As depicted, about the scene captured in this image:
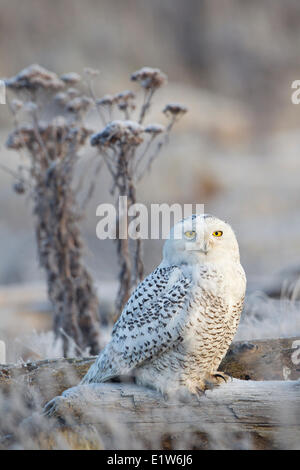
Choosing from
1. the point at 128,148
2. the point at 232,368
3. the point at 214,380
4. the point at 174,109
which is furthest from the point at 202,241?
the point at 174,109

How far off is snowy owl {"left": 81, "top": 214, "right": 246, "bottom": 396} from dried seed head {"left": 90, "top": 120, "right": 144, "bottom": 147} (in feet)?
3.30

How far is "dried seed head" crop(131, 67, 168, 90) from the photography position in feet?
10.5

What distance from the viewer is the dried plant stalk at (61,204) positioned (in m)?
3.71

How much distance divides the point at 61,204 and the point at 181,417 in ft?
6.84

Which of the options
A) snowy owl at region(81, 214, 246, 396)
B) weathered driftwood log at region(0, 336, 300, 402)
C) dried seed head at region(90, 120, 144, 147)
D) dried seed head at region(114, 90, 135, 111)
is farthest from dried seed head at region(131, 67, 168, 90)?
weathered driftwood log at region(0, 336, 300, 402)

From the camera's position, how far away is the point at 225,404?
208 centimetres

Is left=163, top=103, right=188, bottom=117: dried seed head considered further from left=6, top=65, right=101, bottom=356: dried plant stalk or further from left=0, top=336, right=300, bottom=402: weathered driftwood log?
left=0, top=336, right=300, bottom=402: weathered driftwood log

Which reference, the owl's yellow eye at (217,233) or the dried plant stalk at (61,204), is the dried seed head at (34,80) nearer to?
the dried plant stalk at (61,204)

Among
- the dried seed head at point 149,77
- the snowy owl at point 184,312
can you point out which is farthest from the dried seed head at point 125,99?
the snowy owl at point 184,312

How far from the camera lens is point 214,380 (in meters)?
2.22

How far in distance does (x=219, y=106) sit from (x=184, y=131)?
37.9 inches

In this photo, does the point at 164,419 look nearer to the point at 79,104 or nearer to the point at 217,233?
the point at 217,233

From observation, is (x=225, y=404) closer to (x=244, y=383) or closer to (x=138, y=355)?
(x=244, y=383)

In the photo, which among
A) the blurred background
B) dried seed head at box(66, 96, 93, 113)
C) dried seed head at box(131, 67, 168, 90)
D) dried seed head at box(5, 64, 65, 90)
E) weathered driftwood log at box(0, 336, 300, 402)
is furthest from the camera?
the blurred background
